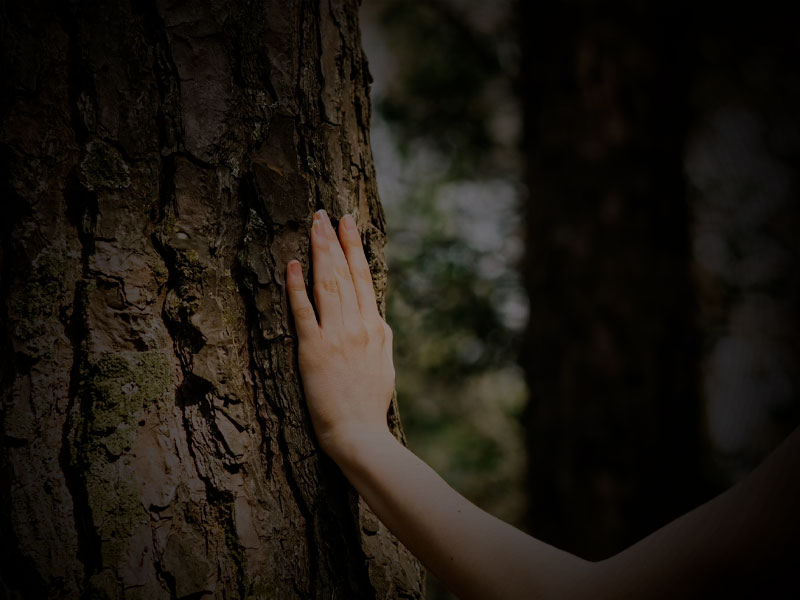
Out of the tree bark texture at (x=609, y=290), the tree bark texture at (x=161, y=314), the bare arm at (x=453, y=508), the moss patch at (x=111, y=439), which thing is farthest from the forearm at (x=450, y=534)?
the tree bark texture at (x=609, y=290)

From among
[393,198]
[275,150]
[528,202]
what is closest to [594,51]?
[528,202]

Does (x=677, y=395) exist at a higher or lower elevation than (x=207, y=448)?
higher

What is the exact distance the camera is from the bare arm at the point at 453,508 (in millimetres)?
774

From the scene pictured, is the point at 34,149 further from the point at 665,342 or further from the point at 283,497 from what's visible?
the point at 665,342

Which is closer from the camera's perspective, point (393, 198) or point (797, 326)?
point (797, 326)

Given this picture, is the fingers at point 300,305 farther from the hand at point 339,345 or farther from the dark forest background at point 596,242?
the dark forest background at point 596,242

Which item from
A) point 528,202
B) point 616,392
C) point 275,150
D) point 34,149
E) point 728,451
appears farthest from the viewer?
point 728,451

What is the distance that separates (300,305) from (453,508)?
0.51m

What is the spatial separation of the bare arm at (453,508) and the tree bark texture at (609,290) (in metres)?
2.26

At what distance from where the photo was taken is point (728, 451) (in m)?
3.85

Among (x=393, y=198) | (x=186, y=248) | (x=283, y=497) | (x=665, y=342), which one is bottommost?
(x=283, y=497)

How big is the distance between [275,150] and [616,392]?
2.59 metres

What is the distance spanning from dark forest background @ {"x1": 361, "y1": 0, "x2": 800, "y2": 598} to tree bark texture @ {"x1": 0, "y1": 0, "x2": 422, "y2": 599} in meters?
2.30

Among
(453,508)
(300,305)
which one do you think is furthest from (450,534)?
(300,305)
